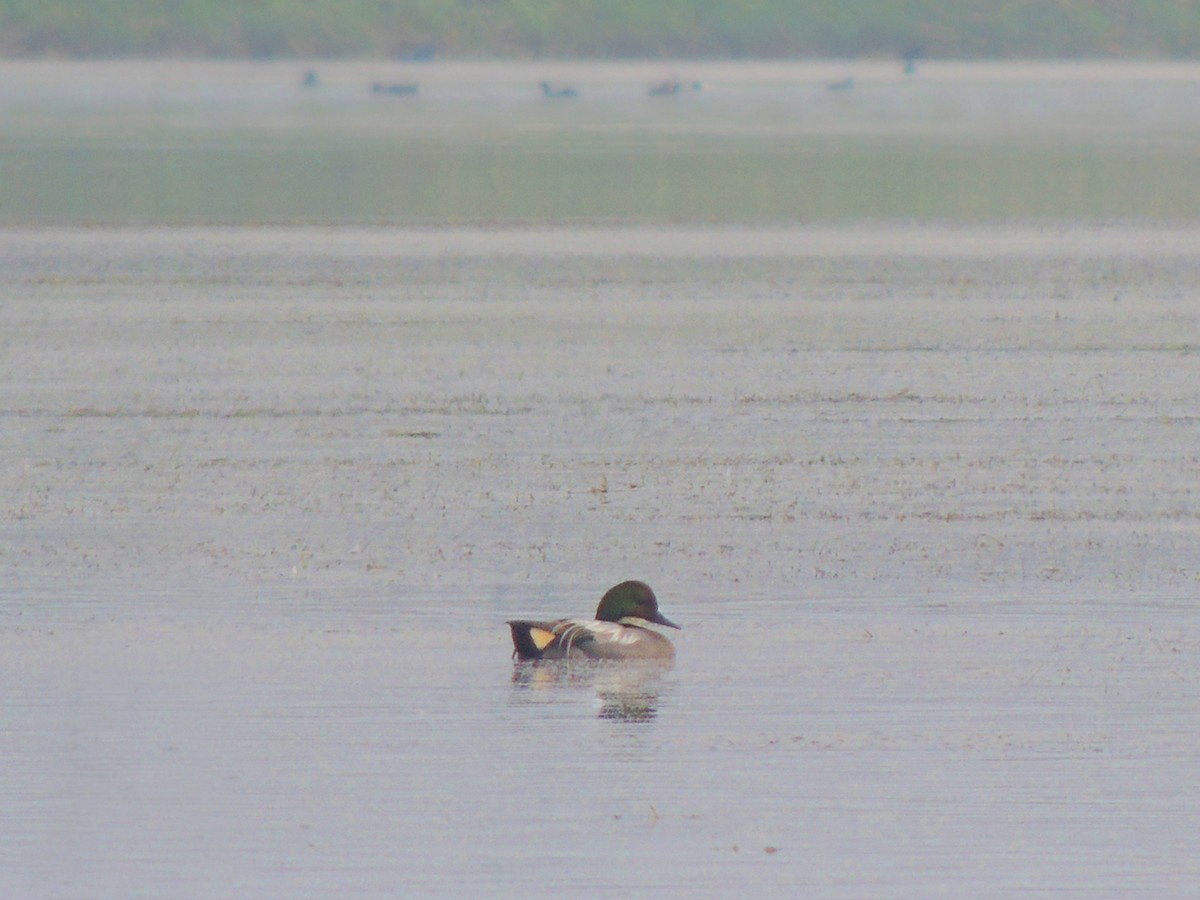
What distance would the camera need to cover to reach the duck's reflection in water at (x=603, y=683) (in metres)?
8.33

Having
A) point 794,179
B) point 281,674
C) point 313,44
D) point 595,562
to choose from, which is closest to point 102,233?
point 794,179

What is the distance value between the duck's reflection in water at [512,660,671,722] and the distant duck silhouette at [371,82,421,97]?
10029 centimetres

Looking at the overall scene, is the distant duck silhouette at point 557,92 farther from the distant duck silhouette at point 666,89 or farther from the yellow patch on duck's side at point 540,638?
the yellow patch on duck's side at point 540,638

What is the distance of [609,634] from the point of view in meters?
9.02

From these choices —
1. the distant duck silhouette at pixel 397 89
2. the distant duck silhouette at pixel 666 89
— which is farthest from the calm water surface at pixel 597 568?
the distant duck silhouette at pixel 397 89

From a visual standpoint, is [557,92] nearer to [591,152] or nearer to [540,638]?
[591,152]

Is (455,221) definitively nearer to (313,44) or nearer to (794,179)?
(794,179)

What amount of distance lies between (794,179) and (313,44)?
88.0 m

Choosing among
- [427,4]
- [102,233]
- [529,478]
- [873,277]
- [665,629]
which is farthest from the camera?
[427,4]

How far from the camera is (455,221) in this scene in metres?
34.4

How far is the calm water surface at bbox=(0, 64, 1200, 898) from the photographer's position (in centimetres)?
684

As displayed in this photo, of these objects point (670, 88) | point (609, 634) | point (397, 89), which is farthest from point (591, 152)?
point (397, 89)

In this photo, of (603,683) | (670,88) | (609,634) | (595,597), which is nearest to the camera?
(603,683)

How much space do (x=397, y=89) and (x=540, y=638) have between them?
102481 millimetres
